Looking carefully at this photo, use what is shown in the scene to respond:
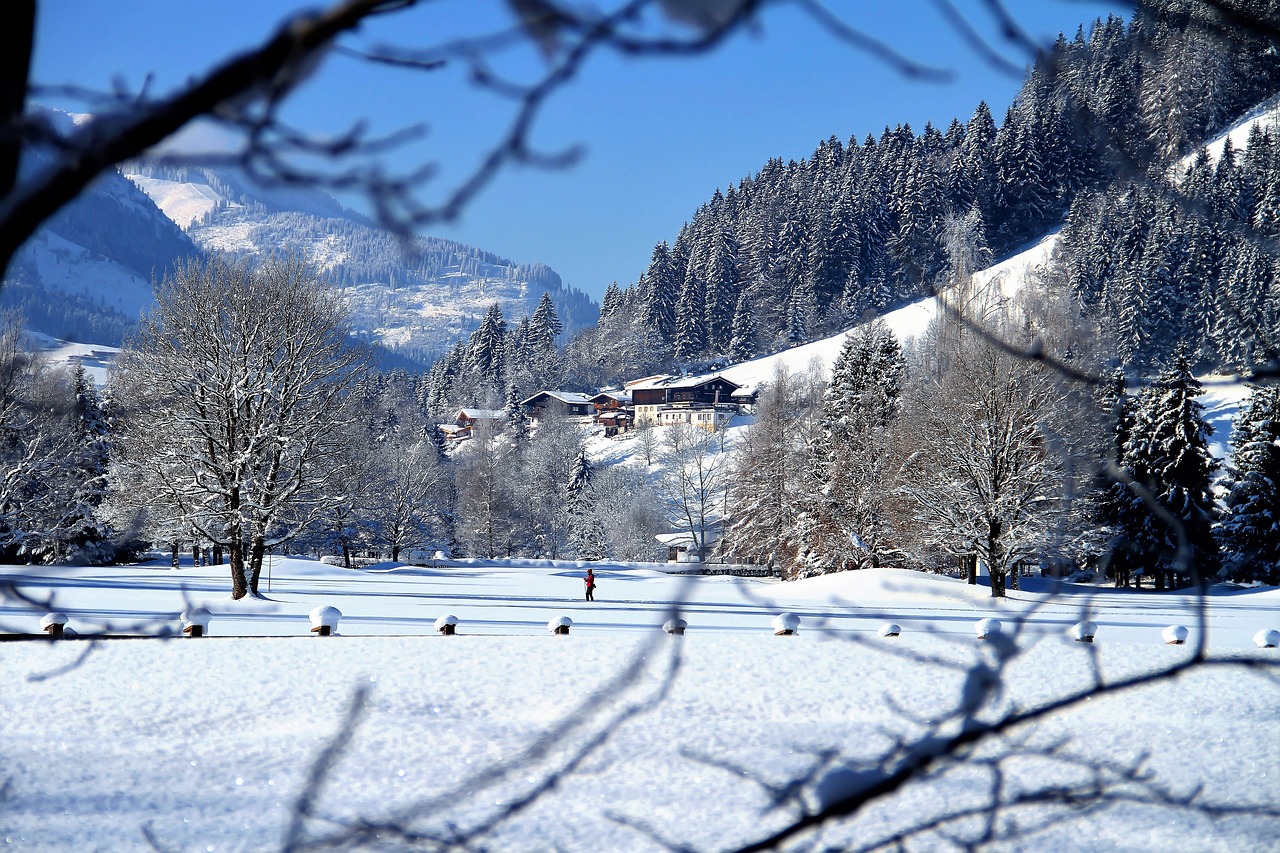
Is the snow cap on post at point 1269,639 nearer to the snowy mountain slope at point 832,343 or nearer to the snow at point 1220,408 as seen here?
the snow at point 1220,408

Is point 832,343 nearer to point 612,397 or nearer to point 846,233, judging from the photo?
point 846,233

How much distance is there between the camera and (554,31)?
2.73ft

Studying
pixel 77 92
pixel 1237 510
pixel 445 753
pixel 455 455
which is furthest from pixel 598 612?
pixel 455 455

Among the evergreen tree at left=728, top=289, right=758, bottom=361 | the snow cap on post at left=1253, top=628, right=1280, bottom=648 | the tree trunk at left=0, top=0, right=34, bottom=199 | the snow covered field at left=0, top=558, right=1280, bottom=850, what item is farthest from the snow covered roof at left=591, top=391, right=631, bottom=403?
the tree trunk at left=0, top=0, right=34, bottom=199

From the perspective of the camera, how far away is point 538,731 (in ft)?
33.2

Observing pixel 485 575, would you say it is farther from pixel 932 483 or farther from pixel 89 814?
pixel 89 814

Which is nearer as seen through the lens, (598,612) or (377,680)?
(377,680)

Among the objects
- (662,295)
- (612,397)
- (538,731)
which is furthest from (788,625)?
(662,295)

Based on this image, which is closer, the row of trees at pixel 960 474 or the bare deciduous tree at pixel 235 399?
the bare deciduous tree at pixel 235 399

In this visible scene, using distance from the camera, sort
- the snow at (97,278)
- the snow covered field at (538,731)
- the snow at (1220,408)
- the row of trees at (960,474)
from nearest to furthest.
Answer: the snow covered field at (538,731)
the row of trees at (960,474)
the snow at (1220,408)
the snow at (97,278)

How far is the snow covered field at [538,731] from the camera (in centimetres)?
759

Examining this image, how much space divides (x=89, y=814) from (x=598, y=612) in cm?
1316

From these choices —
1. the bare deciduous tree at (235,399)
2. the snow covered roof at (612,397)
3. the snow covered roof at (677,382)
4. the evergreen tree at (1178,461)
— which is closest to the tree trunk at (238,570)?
the bare deciduous tree at (235,399)

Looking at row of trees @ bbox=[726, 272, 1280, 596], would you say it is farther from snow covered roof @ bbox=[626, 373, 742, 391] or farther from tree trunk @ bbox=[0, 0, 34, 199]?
snow covered roof @ bbox=[626, 373, 742, 391]
